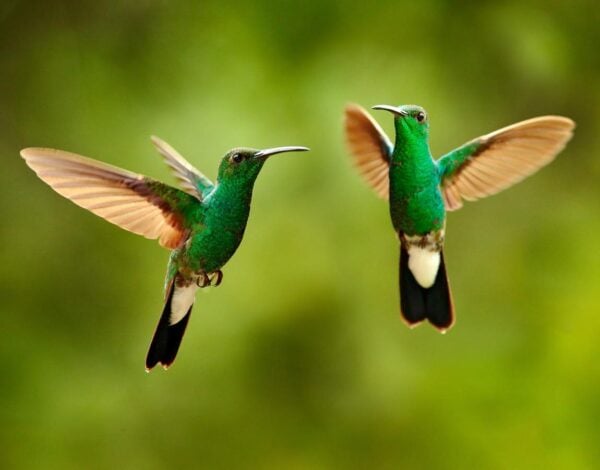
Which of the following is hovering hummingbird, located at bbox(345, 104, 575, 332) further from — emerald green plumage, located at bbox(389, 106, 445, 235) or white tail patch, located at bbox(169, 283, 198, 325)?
white tail patch, located at bbox(169, 283, 198, 325)

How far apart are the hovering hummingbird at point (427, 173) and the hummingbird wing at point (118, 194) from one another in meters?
0.17

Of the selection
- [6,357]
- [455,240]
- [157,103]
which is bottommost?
[6,357]

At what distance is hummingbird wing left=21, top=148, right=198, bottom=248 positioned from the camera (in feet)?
2.02

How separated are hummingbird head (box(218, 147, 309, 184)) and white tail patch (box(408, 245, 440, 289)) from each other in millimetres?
172

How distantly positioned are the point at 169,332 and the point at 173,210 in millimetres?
109

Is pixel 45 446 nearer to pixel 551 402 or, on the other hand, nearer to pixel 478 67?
pixel 551 402

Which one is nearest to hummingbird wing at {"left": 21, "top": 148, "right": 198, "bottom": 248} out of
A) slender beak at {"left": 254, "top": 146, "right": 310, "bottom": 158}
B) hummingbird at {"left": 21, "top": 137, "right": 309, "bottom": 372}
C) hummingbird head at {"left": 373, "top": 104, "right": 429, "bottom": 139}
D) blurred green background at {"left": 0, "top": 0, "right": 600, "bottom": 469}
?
hummingbird at {"left": 21, "top": 137, "right": 309, "bottom": 372}

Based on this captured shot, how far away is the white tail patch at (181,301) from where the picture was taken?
2.56 ft

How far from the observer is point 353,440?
3252 millimetres

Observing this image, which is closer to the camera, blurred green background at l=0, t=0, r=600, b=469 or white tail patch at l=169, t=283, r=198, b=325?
white tail patch at l=169, t=283, r=198, b=325

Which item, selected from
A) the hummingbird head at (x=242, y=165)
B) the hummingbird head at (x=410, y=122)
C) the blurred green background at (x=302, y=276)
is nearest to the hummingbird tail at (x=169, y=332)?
the hummingbird head at (x=242, y=165)

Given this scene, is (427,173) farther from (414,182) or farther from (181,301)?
(181,301)

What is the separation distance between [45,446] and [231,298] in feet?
2.96

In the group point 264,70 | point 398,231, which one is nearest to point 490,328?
point 264,70
